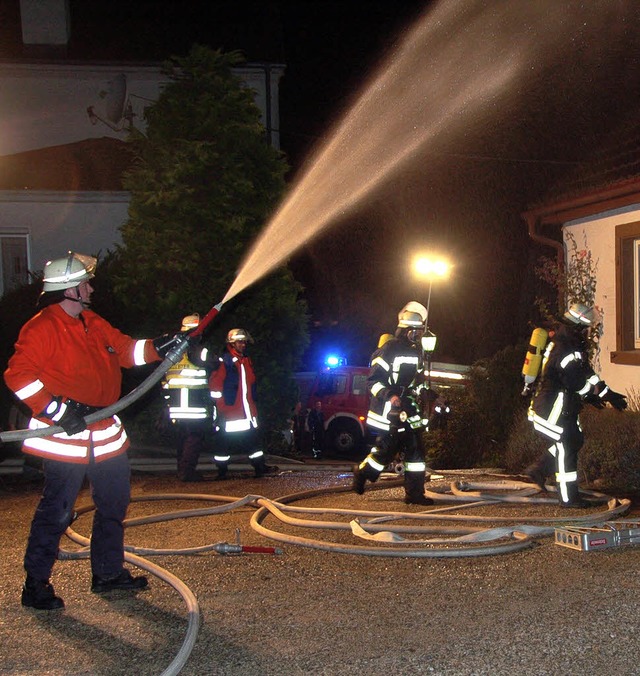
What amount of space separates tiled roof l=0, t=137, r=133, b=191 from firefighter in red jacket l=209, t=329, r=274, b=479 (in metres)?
8.31

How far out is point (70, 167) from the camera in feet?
62.2

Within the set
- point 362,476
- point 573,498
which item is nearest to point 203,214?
point 362,476

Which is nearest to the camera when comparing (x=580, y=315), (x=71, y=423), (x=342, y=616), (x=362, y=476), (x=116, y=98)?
(x=342, y=616)

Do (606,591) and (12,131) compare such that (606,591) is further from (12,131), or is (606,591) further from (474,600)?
(12,131)

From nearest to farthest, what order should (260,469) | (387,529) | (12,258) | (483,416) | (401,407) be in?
(387,529)
(401,407)
(260,469)
(483,416)
(12,258)

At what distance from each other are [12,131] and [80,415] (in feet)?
65.5

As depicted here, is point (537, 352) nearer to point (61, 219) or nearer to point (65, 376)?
point (65, 376)

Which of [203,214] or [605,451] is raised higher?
[203,214]

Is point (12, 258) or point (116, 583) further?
point (12, 258)

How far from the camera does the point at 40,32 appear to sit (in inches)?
959

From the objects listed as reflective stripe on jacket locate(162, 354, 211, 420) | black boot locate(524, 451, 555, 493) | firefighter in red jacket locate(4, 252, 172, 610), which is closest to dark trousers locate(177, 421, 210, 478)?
reflective stripe on jacket locate(162, 354, 211, 420)

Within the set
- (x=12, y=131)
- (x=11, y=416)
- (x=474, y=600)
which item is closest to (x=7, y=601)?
(x=474, y=600)

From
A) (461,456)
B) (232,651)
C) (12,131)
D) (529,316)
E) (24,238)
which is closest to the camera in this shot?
(232,651)

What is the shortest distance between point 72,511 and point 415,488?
3466mm
